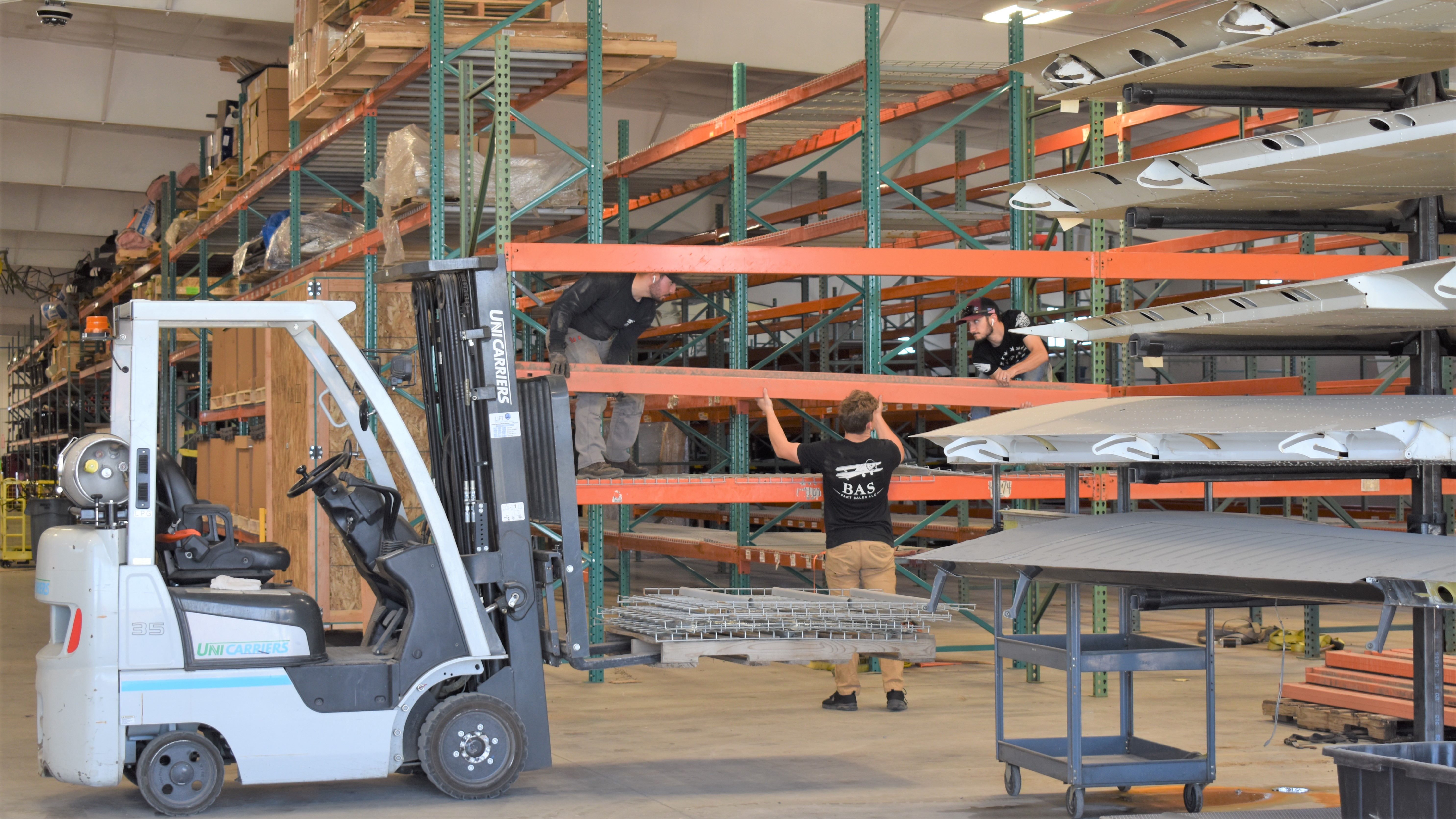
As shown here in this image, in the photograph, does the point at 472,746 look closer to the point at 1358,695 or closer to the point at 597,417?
the point at 597,417

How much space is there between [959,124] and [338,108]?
23.6ft

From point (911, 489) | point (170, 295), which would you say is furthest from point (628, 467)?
point (170, 295)

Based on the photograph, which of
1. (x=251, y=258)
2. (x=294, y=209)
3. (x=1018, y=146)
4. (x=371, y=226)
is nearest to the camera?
(x=1018, y=146)

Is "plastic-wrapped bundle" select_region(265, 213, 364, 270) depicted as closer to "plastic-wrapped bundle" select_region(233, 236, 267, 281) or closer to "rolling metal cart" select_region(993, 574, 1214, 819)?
"plastic-wrapped bundle" select_region(233, 236, 267, 281)

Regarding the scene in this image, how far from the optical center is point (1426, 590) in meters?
4.28

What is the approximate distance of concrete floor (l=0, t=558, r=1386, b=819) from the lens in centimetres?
592

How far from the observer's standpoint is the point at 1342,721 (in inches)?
303

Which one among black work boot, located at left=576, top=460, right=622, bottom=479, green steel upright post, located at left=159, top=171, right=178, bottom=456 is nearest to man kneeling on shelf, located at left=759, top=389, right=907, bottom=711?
black work boot, located at left=576, top=460, right=622, bottom=479

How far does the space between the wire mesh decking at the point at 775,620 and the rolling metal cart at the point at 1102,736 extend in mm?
462

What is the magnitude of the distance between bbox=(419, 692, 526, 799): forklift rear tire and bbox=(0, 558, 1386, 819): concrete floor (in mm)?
102

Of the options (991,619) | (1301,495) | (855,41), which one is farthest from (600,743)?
(855,41)

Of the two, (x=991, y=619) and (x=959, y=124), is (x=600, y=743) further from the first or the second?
(x=959, y=124)

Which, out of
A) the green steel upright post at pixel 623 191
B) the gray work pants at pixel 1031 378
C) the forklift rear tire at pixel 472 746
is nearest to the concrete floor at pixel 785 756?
the forklift rear tire at pixel 472 746

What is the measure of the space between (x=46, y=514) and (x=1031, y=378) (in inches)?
566
